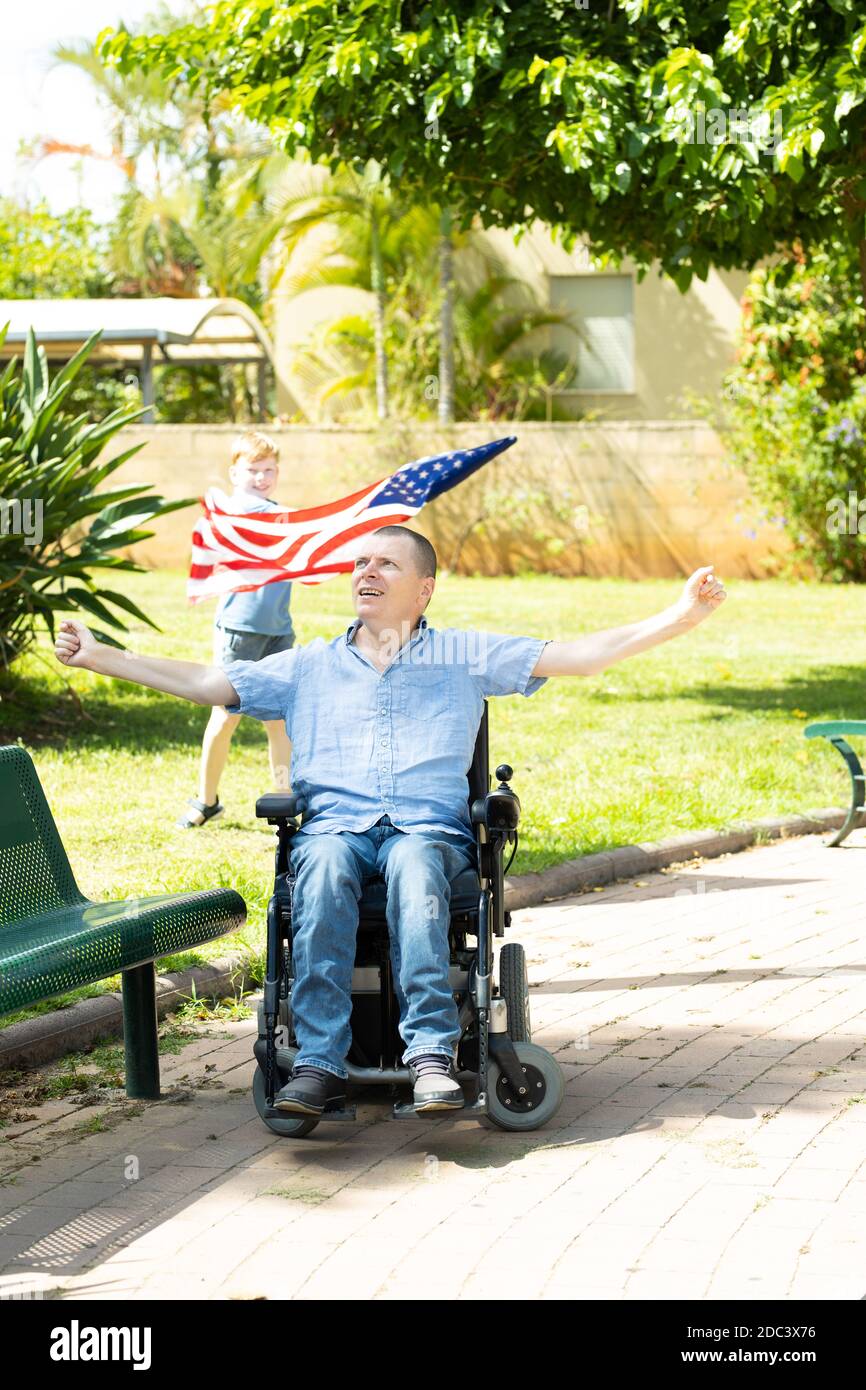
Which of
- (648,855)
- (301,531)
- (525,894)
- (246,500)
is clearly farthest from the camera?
(246,500)

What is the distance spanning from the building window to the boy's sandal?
18.7 meters

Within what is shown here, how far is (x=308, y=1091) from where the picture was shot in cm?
418

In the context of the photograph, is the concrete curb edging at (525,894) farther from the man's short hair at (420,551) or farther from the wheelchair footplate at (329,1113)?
the man's short hair at (420,551)

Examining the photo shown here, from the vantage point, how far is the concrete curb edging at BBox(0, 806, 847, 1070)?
513cm

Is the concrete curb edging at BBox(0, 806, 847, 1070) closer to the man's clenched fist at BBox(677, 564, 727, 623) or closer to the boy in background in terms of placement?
the boy in background

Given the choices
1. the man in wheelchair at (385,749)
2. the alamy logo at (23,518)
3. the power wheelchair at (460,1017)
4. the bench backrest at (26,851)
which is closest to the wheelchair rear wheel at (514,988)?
the power wheelchair at (460,1017)

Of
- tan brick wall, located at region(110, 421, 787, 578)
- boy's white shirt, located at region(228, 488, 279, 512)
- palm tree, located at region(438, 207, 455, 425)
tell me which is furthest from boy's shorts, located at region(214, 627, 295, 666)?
palm tree, located at region(438, 207, 455, 425)

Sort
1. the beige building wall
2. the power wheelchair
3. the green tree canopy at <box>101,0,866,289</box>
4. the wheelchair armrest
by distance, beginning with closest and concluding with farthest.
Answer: the power wheelchair, the wheelchair armrest, the green tree canopy at <box>101,0,866,289</box>, the beige building wall

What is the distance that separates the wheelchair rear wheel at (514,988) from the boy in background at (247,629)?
3418mm

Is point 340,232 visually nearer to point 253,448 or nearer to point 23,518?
point 23,518

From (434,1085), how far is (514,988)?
566 mm
